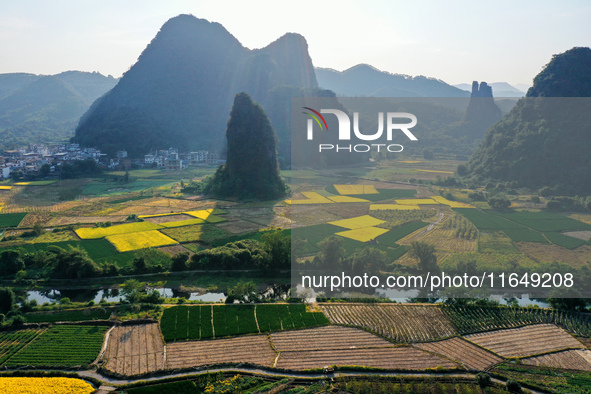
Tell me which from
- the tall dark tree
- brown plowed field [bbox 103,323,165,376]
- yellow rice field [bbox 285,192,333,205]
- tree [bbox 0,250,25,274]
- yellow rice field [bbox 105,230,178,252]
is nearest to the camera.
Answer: brown plowed field [bbox 103,323,165,376]

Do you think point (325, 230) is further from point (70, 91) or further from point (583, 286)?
point (70, 91)

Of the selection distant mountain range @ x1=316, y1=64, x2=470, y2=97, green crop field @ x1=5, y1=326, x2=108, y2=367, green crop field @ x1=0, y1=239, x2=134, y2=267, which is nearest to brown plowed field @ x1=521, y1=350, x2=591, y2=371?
green crop field @ x1=5, y1=326, x2=108, y2=367

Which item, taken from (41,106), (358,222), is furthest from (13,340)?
(41,106)

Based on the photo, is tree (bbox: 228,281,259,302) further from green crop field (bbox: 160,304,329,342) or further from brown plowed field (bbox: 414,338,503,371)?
brown plowed field (bbox: 414,338,503,371)

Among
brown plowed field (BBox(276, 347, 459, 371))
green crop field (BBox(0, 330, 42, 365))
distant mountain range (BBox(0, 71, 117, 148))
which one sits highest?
distant mountain range (BBox(0, 71, 117, 148))

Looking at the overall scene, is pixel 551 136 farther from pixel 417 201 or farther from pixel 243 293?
pixel 243 293

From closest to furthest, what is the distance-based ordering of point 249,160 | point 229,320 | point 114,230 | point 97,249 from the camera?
point 229,320
point 97,249
point 114,230
point 249,160
